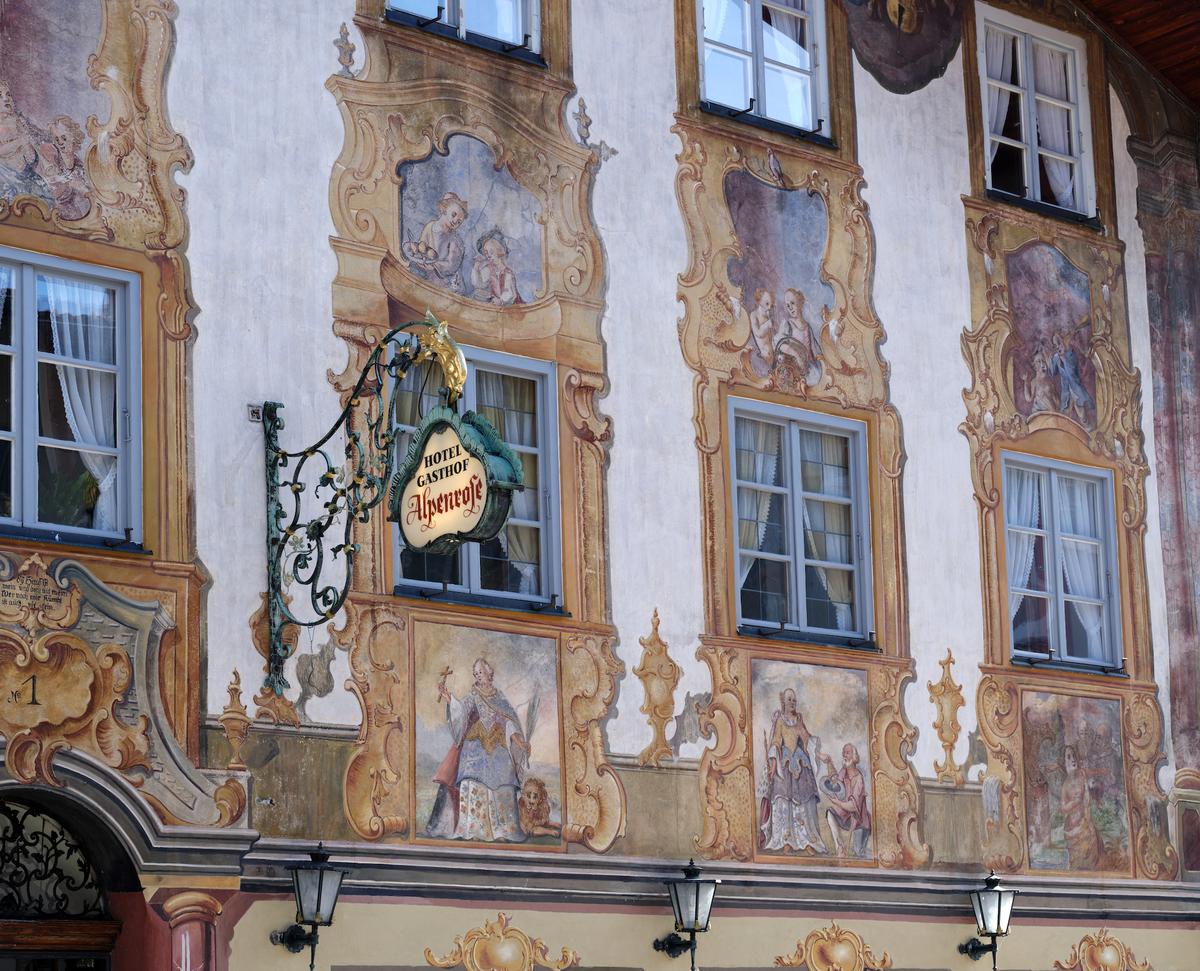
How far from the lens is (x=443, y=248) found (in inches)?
515

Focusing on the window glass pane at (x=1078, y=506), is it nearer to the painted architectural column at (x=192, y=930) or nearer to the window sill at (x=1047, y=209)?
the window sill at (x=1047, y=209)

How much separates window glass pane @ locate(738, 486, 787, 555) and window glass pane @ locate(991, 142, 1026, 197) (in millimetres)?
3108

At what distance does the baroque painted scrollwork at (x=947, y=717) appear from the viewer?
14.8 metres

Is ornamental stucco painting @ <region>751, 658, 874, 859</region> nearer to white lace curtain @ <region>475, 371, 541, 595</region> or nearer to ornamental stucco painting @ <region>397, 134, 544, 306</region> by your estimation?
white lace curtain @ <region>475, 371, 541, 595</region>

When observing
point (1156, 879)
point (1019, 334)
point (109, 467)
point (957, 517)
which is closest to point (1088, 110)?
point (1019, 334)

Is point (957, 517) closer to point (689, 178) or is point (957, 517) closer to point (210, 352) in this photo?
point (689, 178)

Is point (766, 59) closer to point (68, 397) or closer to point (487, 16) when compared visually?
point (487, 16)

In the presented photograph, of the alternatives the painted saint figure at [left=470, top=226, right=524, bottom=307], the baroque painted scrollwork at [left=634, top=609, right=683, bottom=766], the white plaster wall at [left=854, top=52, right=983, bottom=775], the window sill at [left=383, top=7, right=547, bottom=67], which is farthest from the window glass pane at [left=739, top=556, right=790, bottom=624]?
the window sill at [left=383, top=7, right=547, bottom=67]

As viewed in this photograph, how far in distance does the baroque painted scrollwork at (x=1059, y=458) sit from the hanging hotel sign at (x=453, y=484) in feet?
16.4

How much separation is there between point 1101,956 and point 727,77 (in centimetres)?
583

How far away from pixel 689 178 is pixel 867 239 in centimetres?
141

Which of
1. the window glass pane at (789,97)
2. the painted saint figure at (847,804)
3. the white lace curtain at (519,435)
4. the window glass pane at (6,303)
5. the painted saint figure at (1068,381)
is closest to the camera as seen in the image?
the window glass pane at (6,303)

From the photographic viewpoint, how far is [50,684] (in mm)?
11070

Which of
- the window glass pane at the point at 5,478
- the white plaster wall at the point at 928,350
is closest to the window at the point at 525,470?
the window glass pane at the point at 5,478
